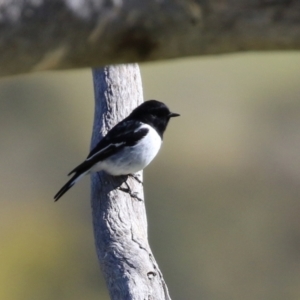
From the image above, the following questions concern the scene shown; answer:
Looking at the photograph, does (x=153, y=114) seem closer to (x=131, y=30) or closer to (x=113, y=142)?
(x=113, y=142)

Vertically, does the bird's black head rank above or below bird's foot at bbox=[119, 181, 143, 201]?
above

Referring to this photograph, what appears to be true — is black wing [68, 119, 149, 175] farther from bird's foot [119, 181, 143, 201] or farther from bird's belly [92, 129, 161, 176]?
bird's foot [119, 181, 143, 201]

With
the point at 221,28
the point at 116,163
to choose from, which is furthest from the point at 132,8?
the point at 116,163

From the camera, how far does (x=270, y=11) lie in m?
1.00

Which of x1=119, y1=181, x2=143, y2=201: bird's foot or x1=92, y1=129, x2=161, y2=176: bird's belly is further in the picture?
x1=92, y1=129, x2=161, y2=176: bird's belly

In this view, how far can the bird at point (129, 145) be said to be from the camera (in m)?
3.17

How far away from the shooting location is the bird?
3.17 meters

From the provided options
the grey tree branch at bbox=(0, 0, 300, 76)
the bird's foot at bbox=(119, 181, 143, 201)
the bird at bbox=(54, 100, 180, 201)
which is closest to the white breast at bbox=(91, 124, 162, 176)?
the bird at bbox=(54, 100, 180, 201)

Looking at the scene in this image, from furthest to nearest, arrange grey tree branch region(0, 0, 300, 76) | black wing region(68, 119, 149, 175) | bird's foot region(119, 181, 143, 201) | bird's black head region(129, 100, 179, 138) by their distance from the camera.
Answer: bird's black head region(129, 100, 179, 138) < black wing region(68, 119, 149, 175) < bird's foot region(119, 181, 143, 201) < grey tree branch region(0, 0, 300, 76)

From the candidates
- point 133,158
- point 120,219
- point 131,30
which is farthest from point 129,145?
point 131,30

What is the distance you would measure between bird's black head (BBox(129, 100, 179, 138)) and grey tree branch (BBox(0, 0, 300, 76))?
7.51 ft

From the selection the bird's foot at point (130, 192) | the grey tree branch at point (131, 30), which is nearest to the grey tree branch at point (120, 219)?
the bird's foot at point (130, 192)

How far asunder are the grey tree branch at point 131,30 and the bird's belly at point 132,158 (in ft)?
7.02

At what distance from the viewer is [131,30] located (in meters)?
1.00
